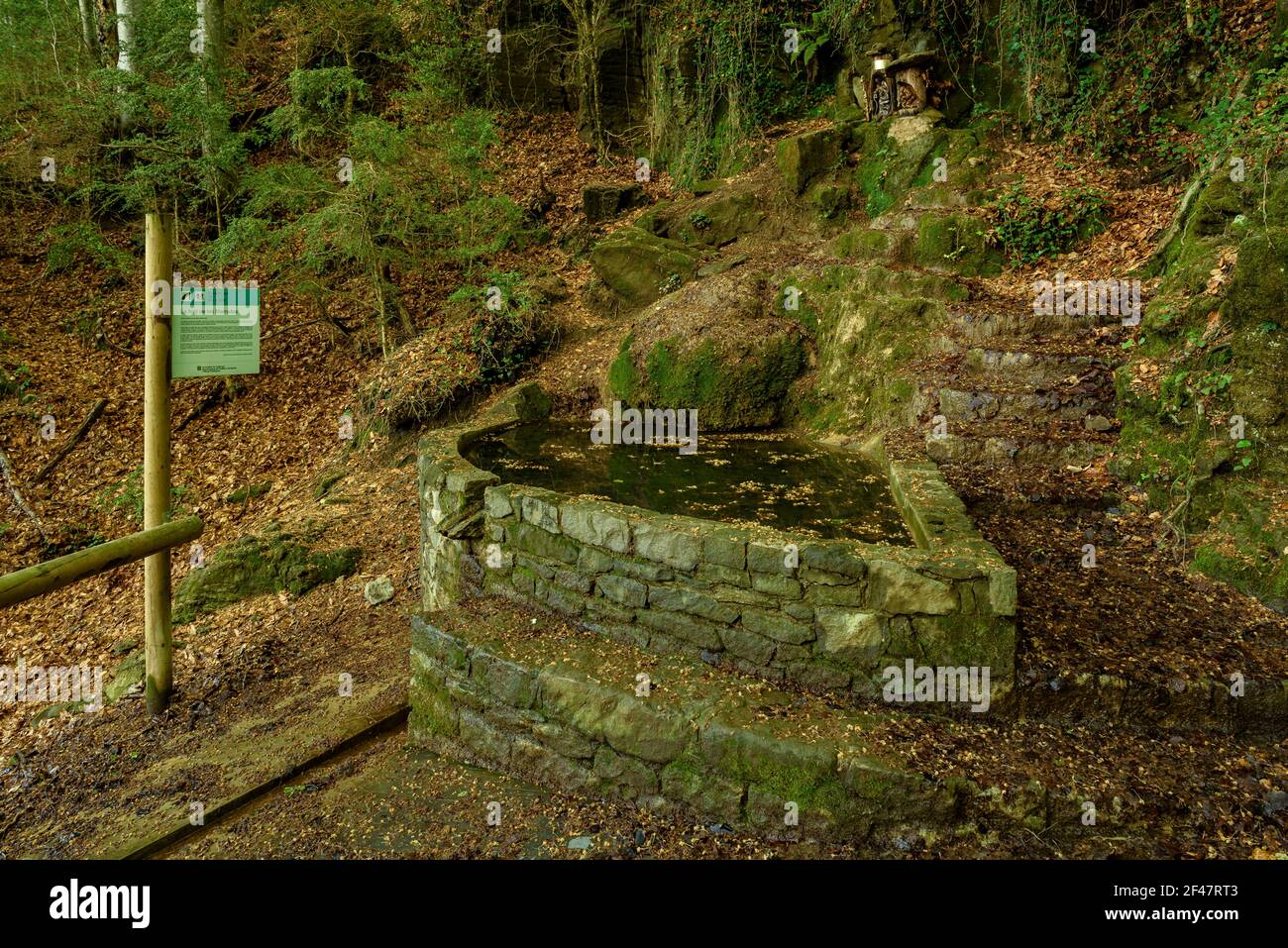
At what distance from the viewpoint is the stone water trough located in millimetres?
3182

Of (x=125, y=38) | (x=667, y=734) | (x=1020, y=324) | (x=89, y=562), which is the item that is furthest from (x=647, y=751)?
(x=125, y=38)

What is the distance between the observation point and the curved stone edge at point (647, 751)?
2.94 metres

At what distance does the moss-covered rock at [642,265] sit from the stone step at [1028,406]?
4038 millimetres

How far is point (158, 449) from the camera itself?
462 centimetres

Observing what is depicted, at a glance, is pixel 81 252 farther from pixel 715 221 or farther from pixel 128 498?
pixel 715 221

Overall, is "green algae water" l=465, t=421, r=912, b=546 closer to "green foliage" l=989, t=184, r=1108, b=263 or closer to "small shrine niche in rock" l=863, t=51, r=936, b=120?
"green foliage" l=989, t=184, r=1108, b=263

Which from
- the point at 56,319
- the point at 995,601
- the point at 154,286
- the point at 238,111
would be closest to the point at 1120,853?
the point at 995,601

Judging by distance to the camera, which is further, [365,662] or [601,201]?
[601,201]

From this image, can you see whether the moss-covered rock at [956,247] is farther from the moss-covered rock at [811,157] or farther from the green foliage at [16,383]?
the green foliage at [16,383]

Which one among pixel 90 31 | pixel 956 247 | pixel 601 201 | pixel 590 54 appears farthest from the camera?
pixel 590 54

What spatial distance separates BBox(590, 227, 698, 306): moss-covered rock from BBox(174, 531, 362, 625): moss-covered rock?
4.65m

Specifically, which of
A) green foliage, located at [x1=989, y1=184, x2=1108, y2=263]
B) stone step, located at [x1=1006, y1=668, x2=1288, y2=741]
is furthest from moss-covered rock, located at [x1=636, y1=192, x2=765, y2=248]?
stone step, located at [x1=1006, y1=668, x2=1288, y2=741]

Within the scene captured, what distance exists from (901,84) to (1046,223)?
309 centimetres

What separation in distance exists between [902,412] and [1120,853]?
12.9ft
